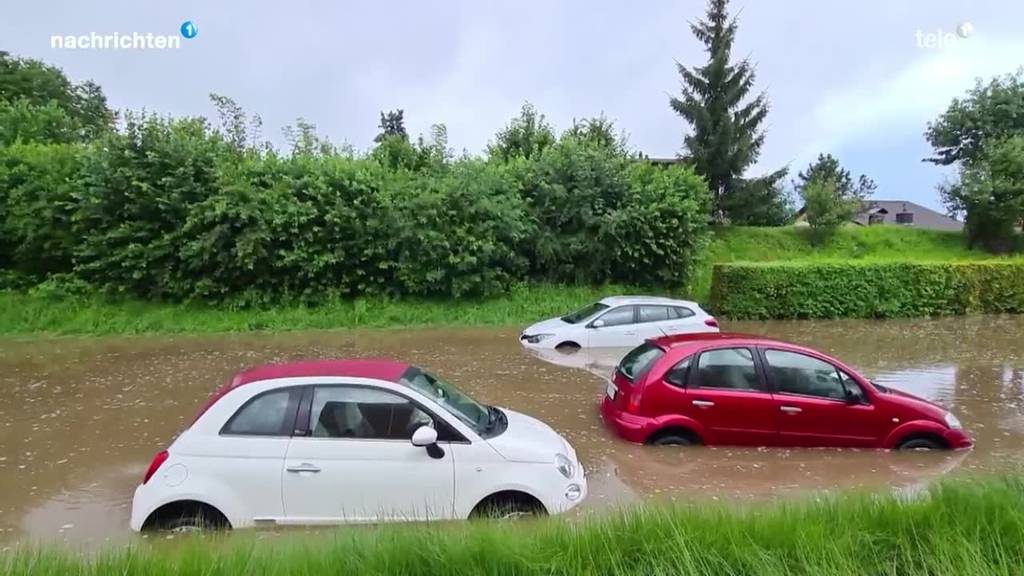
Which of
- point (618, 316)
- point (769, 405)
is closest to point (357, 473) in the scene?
point (769, 405)

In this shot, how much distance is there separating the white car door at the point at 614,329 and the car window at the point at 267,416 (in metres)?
8.33

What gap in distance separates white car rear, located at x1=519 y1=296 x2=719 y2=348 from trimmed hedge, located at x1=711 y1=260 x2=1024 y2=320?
17.7 ft

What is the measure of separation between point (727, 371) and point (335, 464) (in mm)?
4585

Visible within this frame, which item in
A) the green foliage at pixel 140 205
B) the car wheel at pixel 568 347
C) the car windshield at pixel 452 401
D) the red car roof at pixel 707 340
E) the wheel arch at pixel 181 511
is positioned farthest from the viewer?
the green foliage at pixel 140 205

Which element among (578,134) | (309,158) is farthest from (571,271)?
(309,158)

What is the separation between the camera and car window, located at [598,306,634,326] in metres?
12.3

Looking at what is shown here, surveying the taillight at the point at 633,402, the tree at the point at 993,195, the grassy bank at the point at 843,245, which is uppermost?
the tree at the point at 993,195

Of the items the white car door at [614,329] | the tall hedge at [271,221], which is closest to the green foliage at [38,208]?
the tall hedge at [271,221]

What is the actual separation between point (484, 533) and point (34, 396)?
957 centimetres

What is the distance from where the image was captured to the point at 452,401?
16.8 ft

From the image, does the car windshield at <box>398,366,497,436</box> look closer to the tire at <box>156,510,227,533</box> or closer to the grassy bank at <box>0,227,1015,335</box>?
the tire at <box>156,510,227,533</box>

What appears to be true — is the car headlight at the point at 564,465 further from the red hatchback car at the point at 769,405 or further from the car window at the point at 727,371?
the car window at the point at 727,371

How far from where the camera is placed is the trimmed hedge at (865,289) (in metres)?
17.2

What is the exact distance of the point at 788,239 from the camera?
2706cm
